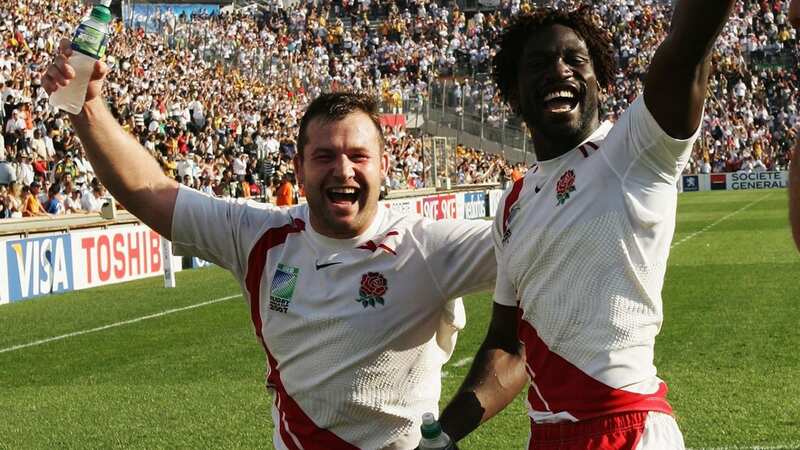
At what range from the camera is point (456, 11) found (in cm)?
5878

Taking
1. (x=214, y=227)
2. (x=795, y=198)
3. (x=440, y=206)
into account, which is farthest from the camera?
(x=440, y=206)

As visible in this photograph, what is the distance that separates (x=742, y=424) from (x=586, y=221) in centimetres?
543

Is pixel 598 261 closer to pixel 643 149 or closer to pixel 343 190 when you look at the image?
pixel 643 149

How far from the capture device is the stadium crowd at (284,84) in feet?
81.8

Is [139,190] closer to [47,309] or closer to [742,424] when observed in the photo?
[742,424]

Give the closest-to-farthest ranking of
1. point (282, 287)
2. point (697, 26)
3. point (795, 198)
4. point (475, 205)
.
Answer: point (795, 198) → point (697, 26) → point (282, 287) → point (475, 205)

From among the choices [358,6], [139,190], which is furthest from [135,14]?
[139,190]

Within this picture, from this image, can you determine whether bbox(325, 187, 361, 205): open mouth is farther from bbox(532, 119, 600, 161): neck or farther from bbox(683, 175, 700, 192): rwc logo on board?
bbox(683, 175, 700, 192): rwc logo on board

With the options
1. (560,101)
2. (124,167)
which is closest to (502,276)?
(560,101)

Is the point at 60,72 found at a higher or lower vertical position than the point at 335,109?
higher

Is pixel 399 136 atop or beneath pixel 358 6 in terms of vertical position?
beneath

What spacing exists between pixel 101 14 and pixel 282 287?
1024 millimetres

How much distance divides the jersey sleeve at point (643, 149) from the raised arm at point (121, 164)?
1.54m

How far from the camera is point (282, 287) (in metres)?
3.89
